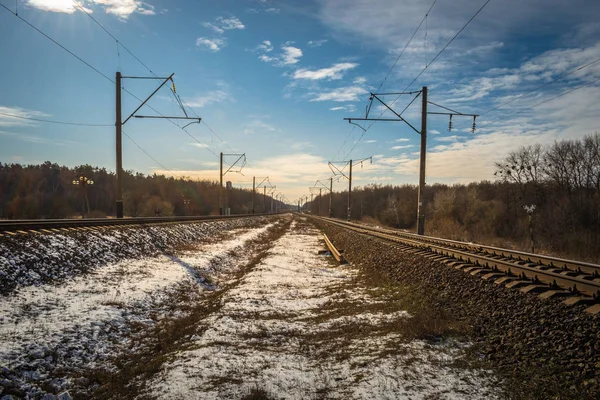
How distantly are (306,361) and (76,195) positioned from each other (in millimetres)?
122519

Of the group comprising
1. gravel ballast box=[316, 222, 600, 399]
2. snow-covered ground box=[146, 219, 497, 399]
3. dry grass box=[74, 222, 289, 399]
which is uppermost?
gravel ballast box=[316, 222, 600, 399]

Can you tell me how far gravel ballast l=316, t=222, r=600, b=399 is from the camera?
429cm

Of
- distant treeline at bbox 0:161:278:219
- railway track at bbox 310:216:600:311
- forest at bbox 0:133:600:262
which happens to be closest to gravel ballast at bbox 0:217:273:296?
railway track at bbox 310:216:600:311

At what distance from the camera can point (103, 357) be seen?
6.04m

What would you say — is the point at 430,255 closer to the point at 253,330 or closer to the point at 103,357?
the point at 253,330

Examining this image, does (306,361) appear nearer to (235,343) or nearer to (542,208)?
(235,343)

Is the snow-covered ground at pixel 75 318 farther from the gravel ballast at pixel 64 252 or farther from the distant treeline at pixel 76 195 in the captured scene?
the distant treeline at pixel 76 195

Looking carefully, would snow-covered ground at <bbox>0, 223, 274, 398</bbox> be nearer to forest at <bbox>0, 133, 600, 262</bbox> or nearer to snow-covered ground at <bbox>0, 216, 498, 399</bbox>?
snow-covered ground at <bbox>0, 216, 498, 399</bbox>

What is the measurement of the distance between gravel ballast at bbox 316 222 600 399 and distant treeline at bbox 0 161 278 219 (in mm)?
72012

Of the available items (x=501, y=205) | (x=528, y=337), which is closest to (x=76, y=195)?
(x=501, y=205)

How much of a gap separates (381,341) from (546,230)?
4885cm

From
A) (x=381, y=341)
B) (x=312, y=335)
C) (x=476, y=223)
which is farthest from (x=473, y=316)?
(x=476, y=223)

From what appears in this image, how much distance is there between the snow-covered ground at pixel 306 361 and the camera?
480 centimetres

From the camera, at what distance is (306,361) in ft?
→ 19.0
